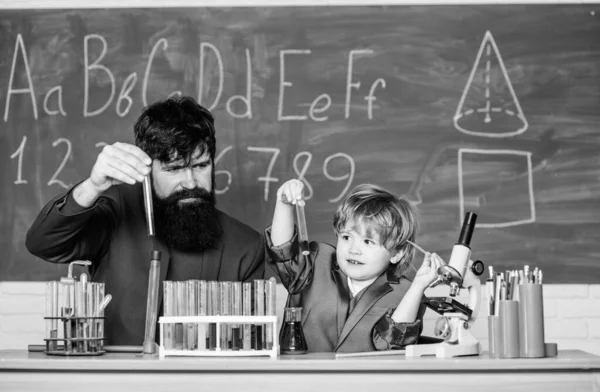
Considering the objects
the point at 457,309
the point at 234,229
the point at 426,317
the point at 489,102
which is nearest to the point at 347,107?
the point at 489,102

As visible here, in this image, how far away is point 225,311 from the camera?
4.92ft

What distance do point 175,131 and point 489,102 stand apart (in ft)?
3.41

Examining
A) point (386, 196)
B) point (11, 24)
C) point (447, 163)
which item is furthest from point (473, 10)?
point (11, 24)

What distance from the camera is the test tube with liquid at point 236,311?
147cm

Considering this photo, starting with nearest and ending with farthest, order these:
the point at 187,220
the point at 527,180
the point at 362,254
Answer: the point at 362,254 → the point at 187,220 → the point at 527,180

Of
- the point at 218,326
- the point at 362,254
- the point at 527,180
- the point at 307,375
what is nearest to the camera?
the point at 307,375

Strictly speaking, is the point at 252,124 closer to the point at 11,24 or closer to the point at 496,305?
the point at 11,24

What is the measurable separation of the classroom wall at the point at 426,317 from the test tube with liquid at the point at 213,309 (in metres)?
1.02

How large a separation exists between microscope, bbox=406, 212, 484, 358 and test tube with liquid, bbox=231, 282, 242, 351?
32cm

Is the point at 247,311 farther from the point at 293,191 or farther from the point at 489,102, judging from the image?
the point at 489,102

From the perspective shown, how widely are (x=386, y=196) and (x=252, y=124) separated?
0.78m

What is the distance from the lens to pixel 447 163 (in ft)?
8.24

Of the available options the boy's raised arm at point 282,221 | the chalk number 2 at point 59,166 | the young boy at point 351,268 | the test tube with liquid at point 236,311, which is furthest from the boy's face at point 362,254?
the chalk number 2 at point 59,166

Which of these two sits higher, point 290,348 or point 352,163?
point 352,163
